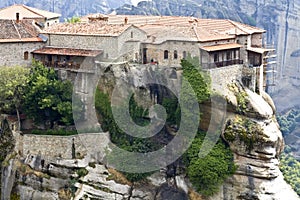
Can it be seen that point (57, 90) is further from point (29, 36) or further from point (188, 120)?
point (188, 120)

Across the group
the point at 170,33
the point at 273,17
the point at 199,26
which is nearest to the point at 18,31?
the point at 170,33

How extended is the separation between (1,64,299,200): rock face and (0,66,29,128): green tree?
8.04ft

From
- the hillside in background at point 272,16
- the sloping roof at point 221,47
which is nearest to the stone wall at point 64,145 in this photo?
the sloping roof at point 221,47

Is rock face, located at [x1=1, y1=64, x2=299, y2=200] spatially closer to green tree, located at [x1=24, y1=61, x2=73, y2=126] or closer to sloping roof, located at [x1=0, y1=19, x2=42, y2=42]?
green tree, located at [x1=24, y1=61, x2=73, y2=126]

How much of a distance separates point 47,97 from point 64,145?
3635 mm

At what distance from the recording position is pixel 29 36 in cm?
4406

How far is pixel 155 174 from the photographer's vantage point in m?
40.6

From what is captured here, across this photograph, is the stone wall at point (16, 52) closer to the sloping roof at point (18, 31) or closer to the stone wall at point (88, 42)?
the sloping roof at point (18, 31)

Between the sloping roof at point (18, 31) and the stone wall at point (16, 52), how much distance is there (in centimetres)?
37

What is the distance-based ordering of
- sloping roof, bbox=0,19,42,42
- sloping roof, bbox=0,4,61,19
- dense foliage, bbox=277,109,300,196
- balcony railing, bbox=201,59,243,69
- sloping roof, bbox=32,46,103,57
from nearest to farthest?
balcony railing, bbox=201,59,243,69 → sloping roof, bbox=32,46,103,57 → sloping roof, bbox=0,19,42,42 → sloping roof, bbox=0,4,61,19 → dense foliage, bbox=277,109,300,196

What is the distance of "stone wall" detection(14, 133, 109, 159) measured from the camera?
40.8m

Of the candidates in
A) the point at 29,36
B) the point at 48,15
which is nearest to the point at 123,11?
the point at 48,15

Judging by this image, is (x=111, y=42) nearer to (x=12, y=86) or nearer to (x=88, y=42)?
(x=88, y=42)

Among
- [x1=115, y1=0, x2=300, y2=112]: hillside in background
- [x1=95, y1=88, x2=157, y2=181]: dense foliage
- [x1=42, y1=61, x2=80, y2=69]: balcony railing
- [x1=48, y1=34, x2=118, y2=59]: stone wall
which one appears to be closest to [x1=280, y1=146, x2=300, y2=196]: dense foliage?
[x1=95, y1=88, x2=157, y2=181]: dense foliage
